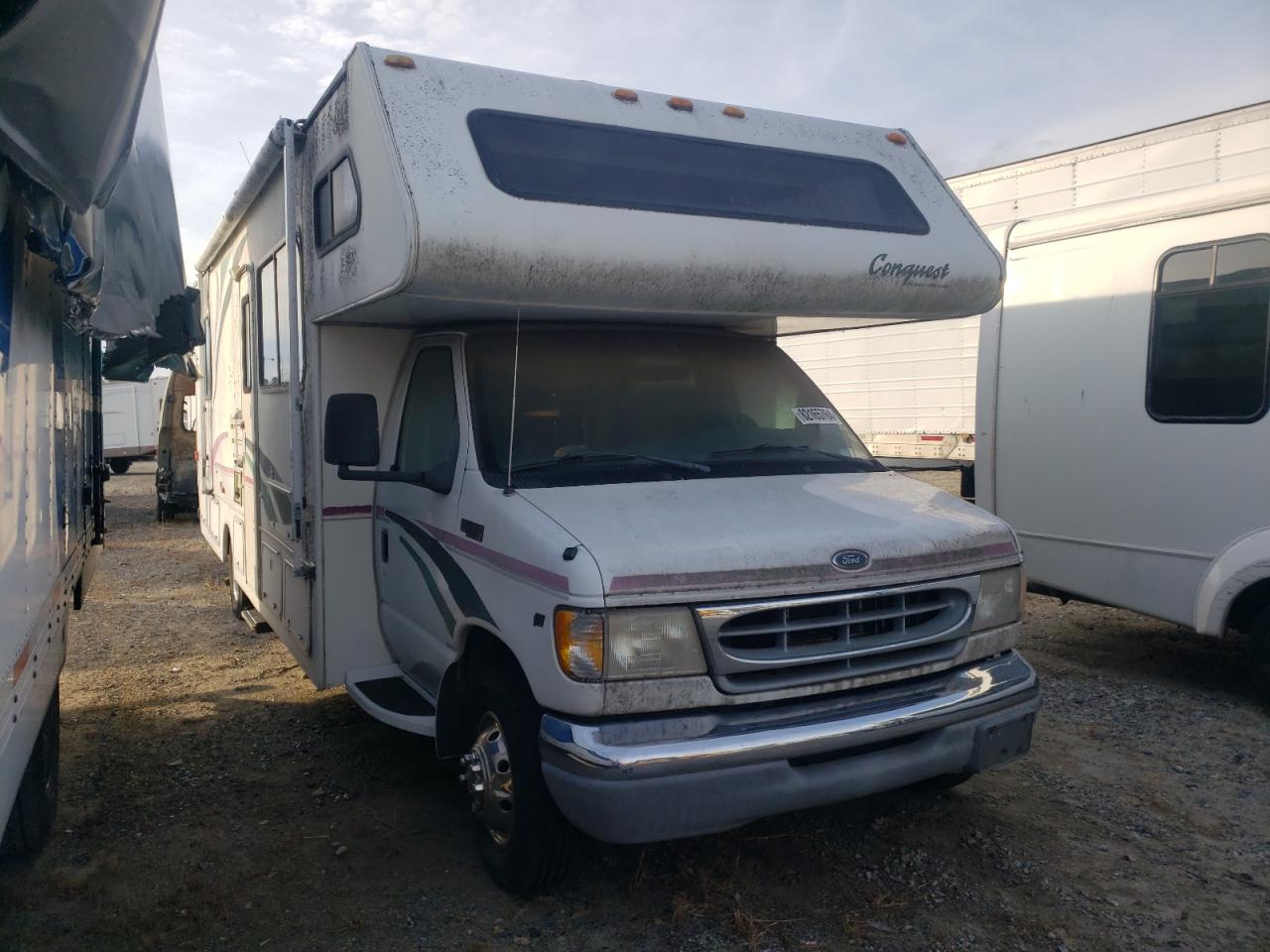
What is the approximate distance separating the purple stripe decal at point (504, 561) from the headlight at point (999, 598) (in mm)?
1612

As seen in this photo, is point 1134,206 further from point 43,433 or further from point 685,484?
point 43,433

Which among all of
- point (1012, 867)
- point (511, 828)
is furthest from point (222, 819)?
point (1012, 867)

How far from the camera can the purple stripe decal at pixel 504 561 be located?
331 centimetres

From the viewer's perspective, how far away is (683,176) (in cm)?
416

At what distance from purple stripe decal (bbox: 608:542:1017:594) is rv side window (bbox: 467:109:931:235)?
4.89 ft

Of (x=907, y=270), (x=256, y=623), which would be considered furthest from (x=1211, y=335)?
(x=256, y=623)

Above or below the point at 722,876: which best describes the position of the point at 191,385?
above

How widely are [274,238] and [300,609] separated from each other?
1966mm

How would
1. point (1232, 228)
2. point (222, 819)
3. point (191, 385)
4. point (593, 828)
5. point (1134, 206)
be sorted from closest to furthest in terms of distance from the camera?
point (593, 828), point (222, 819), point (1232, 228), point (1134, 206), point (191, 385)

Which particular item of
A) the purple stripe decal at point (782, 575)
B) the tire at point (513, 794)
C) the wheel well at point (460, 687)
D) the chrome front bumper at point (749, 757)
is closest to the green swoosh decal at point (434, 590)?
the wheel well at point (460, 687)

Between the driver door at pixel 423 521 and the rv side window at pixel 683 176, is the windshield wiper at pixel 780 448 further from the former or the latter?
the driver door at pixel 423 521

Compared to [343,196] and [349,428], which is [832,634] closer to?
[349,428]

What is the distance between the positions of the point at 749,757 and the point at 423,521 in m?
1.87

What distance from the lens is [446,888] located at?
3922 millimetres
